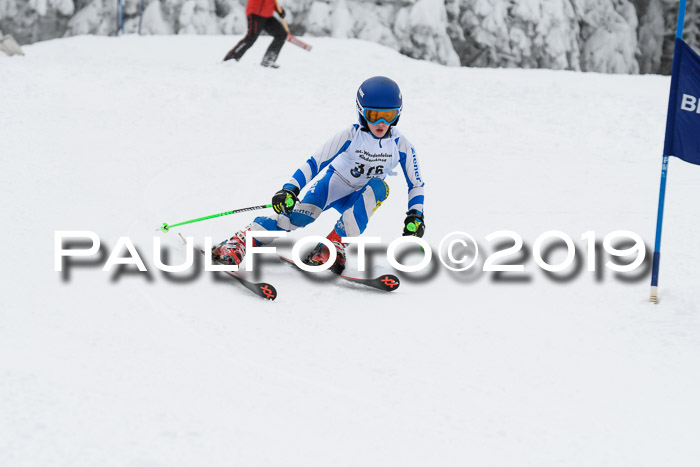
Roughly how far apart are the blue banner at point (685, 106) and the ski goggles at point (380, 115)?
5.49 feet

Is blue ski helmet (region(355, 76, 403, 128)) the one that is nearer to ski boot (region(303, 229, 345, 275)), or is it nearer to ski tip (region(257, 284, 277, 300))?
ski boot (region(303, 229, 345, 275))

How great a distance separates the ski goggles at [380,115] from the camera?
15.0 ft

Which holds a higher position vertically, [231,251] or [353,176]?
[353,176]

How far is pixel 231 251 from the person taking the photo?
464 centimetres

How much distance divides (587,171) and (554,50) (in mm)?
11528

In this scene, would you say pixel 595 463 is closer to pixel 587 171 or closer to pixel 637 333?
pixel 637 333

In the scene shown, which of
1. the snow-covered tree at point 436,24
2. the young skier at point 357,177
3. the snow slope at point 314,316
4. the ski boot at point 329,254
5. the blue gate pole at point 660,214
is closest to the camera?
the snow slope at point 314,316

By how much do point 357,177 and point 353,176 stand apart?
3cm

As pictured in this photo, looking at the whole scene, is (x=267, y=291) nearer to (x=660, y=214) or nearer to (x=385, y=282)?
(x=385, y=282)

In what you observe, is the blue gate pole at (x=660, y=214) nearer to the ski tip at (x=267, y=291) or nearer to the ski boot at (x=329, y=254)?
the ski boot at (x=329, y=254)

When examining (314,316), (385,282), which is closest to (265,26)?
(385,282)

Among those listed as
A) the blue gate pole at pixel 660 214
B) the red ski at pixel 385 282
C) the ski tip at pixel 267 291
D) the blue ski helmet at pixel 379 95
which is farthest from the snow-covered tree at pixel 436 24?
the ski tip at pixel 267 291

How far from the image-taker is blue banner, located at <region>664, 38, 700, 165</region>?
395 centimetres

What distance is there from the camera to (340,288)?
466 cm
